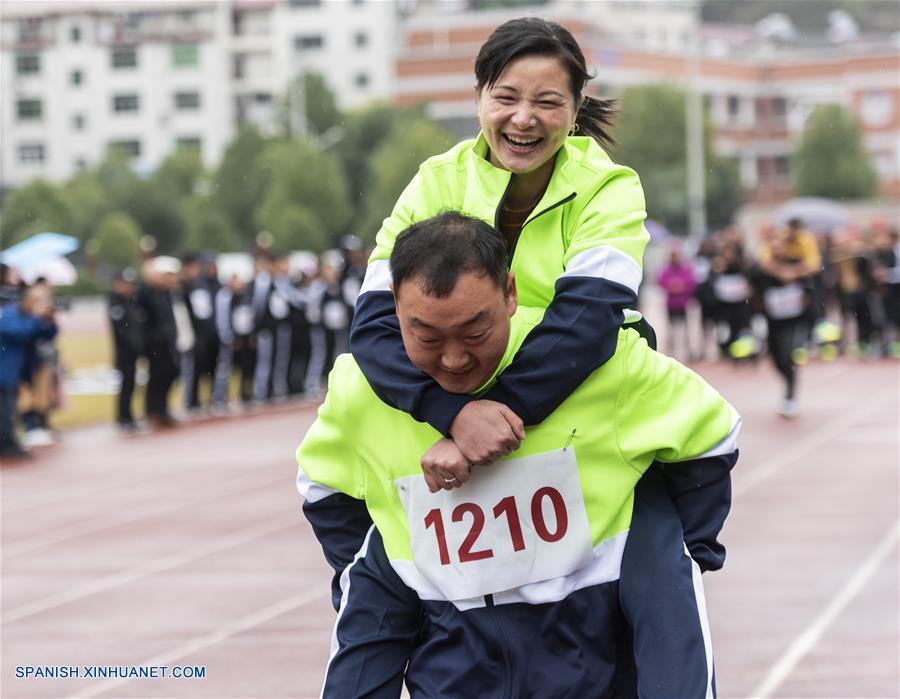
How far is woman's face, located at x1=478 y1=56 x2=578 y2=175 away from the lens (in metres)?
2.83

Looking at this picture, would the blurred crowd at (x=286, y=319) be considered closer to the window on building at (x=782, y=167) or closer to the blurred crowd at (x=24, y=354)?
the blurred crowd at (x=24, y=354)

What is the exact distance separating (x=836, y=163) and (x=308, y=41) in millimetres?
40152

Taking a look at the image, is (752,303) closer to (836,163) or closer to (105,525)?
(105,525)

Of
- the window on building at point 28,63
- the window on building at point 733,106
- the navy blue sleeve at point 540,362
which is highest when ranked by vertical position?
the navy blue sleeve at point 540,362

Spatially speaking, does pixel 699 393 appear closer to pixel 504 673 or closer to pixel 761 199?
pixel 504 673

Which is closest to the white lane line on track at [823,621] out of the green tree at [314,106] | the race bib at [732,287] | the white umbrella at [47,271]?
the white umbrella at [47,271]

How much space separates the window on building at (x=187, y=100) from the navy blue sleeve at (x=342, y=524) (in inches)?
3724

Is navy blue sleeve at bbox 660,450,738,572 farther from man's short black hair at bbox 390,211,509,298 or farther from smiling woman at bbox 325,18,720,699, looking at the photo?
man's short black hair at bbox 390,211,509,298

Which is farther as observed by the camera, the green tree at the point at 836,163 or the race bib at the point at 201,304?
the green tree at the point at 836,163

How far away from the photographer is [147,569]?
900 centimetres

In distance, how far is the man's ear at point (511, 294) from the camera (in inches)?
104

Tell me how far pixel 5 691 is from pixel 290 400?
1432cm

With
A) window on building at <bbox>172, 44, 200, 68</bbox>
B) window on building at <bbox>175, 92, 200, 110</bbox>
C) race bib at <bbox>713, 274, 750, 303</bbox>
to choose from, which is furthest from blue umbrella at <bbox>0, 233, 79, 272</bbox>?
window on building at <bbox>175, 92, 200, 110</bbox>

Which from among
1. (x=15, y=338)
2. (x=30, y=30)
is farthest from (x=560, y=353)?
(x=30, y=30)
